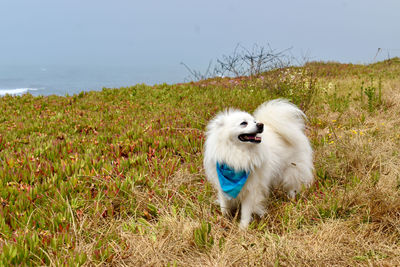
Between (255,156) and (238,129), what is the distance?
419mm

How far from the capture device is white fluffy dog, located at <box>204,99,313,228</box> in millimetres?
3633

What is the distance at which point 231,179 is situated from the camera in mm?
3711

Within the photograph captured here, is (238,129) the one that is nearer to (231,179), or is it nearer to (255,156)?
(255,156)

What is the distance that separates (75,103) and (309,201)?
983 centimetres

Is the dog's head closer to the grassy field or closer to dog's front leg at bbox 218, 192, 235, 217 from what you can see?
dog's front leg at bbox 218, 192, 235, 217

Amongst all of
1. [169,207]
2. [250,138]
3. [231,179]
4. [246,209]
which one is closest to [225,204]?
[246,209]

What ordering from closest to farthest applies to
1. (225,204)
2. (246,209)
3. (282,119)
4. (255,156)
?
(255,156) → (246,209) → (225,204) → (282,119)

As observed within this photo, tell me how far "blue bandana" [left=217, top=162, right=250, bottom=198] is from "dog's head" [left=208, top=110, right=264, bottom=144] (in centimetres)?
36

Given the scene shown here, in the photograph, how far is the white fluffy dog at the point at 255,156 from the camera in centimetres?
363

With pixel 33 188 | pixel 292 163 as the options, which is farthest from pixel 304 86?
pixel 33 188

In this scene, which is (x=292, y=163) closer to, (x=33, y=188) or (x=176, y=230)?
(x=176, y=230)

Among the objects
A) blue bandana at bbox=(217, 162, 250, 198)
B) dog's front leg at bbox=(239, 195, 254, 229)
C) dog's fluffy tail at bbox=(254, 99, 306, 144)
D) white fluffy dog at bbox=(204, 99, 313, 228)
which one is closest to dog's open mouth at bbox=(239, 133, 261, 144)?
white fluffy dog at bbox=(204, 99, 313, 228)

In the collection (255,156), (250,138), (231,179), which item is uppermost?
(250,138)

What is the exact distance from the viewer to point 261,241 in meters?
3.39
